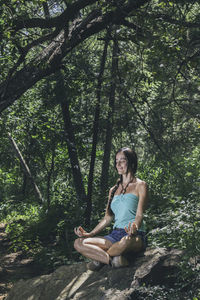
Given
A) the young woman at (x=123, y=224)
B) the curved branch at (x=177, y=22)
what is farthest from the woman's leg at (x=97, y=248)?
the curved branch at (x=177, y=22)

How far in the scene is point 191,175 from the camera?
9391 millimetres

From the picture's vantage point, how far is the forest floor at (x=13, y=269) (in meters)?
7.37

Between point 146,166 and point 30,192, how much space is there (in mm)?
7734

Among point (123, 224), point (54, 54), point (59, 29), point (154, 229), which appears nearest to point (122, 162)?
point (123, 224)

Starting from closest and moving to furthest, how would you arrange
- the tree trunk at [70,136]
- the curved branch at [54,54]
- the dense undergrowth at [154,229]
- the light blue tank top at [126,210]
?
the dense undergrowth at [154,229] → the light blue tank top at [126,210] → the curved branch at [54,54] → the tree trunk at [70,136]

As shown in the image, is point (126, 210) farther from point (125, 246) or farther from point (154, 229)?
point (154, 229)

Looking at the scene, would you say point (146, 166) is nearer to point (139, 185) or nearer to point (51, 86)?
point (51, 86)

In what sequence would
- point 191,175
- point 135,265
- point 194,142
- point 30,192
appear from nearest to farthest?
point 135,265
point 191,175
point 194,142
point 30,192

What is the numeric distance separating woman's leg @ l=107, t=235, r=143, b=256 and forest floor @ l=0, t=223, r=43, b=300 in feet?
9.76

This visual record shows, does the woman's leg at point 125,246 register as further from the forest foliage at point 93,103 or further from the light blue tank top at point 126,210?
the forest foliage at point 93,103

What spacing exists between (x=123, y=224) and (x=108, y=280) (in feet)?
2.18

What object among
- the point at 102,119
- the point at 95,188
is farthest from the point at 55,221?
the point at 102,119

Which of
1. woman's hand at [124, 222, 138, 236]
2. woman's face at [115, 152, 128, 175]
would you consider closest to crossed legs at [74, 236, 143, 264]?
woman's hand at [124, 222, 138, 236]

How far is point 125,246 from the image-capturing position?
4.50 meters
